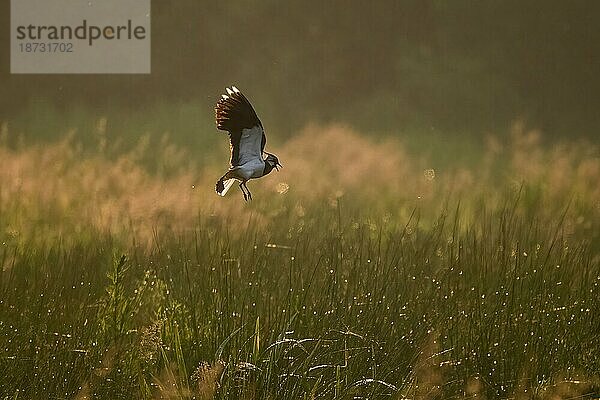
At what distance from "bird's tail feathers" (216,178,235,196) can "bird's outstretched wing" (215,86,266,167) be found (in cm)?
6

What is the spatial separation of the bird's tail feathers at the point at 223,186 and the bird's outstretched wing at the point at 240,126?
0.19ft

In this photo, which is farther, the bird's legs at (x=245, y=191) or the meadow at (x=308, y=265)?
the bird's legs at (x=245, y=191)

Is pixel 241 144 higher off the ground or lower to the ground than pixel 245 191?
higher

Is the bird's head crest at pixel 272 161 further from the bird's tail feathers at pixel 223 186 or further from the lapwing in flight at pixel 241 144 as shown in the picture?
the bird's tail feathers at pixel 223 186

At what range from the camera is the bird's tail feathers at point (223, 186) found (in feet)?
12.4

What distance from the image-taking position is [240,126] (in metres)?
3.77

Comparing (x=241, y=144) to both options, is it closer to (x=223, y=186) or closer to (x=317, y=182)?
(x=223, y=186)

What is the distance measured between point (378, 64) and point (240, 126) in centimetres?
49

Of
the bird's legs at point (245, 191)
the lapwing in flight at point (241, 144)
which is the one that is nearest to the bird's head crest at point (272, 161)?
the lapwing in flight at point (241, 144)

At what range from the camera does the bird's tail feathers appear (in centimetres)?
377

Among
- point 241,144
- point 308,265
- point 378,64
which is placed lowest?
point 308,265

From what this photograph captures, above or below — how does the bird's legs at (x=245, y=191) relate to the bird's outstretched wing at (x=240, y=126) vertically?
below

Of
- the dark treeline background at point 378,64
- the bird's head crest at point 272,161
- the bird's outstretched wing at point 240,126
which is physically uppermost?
the dark treeline background at point 378,64

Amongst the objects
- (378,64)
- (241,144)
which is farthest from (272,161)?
(378,64)
